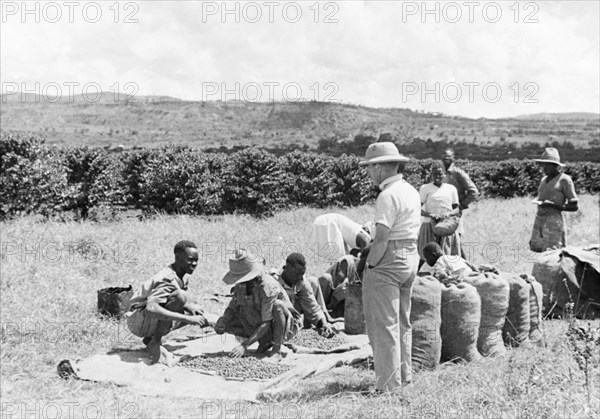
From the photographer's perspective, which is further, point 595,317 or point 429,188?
point 429,188

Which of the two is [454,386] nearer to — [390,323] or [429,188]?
[390,323]

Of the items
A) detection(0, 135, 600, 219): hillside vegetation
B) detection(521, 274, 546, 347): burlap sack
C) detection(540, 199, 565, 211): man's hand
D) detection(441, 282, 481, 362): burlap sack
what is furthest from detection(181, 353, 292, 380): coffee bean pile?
detection(0, 135, 600, 219): hillside vegetation

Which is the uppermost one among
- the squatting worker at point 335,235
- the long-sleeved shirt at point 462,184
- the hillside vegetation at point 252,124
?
the hillside vegetation at point 252,124

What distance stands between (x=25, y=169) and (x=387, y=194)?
10097 millimetres

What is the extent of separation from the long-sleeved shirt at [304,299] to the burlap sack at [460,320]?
152 centimetres

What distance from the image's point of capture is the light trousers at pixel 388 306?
4375 mm

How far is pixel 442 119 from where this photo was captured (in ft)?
278

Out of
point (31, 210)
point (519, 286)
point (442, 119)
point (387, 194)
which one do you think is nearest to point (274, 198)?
point (31, 210)

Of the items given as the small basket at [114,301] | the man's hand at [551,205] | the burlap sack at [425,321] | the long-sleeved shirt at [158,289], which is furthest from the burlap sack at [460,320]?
the small basket at [114,301]

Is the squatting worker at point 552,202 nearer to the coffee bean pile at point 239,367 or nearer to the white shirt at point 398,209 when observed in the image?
the white shirt at point 398,209

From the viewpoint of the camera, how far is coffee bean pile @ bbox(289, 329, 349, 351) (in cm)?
594

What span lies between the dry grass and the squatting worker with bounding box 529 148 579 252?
1683mm

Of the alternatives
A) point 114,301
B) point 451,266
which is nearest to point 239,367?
point 114,301

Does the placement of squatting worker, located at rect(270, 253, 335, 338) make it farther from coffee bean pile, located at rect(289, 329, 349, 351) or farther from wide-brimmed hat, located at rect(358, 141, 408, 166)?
wide-brimmed hat, located at rect(358, 141, 408, 166)
